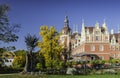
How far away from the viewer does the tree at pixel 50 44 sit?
50.8m

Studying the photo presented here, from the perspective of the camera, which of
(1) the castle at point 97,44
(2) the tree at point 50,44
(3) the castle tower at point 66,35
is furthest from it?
(3) the castle tower at point 66,35

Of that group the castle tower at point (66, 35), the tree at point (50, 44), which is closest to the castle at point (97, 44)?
the castle tower at point (66, 35)

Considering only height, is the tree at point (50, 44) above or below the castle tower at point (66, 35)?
below

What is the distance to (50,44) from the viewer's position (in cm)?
5081

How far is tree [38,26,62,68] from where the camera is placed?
2002 inches

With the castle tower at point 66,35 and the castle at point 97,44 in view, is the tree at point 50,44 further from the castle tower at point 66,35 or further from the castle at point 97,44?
the castle tower at point 66,35

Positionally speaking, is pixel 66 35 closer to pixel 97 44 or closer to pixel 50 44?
pixel 97 44

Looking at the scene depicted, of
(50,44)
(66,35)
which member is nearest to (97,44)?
(66,35)

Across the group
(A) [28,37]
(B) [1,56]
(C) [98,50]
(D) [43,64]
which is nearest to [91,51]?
(C) [98,50]

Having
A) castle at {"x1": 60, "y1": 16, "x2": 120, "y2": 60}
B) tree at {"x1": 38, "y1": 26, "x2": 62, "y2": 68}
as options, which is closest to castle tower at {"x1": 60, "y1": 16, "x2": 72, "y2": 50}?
castle at {"x1": 60, "y1": 16, "x2": 120, "y2": 60}

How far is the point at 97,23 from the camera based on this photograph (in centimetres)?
7525

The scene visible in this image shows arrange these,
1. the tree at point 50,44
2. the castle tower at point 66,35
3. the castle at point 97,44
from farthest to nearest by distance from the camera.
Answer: the castle tower at point 66,35 → the castle at point 97,44 → the tree at point 50,44

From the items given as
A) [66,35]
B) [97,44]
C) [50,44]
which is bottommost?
[50,44]

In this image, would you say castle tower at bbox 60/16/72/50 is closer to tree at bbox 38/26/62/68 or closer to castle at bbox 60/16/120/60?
castle at bbox 60/16/120/60
